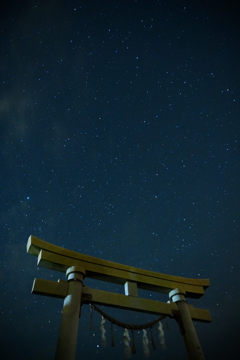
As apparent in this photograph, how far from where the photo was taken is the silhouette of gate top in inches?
174

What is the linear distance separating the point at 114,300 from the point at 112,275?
50 centimetres

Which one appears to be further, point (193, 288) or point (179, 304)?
point (193, 288)

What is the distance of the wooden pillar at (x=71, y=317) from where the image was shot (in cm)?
348

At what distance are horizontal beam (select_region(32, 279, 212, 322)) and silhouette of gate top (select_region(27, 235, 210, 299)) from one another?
37 centimetres

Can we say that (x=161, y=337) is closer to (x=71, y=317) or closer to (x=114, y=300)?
(x=114, y=300)

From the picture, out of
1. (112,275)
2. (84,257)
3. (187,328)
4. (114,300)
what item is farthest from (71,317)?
(187,328)

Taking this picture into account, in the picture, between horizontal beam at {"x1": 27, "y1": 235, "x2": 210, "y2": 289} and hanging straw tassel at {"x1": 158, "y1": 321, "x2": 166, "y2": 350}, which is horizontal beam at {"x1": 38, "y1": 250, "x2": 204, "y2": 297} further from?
hanging straw tassel at {"x1": 158, "y1": 321, "x2": 166, "y2": 350}

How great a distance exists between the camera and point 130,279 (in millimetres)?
5090

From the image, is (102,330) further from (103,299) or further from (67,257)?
(67,257)

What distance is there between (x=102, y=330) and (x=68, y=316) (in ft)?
2.89

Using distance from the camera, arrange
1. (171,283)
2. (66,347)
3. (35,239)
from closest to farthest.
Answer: (66,347) < (35,239) < (171,283)

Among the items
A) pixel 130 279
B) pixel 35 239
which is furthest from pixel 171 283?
pixel 35 239

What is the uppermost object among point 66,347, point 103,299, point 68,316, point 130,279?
point 130,279

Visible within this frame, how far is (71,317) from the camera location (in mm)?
3824
